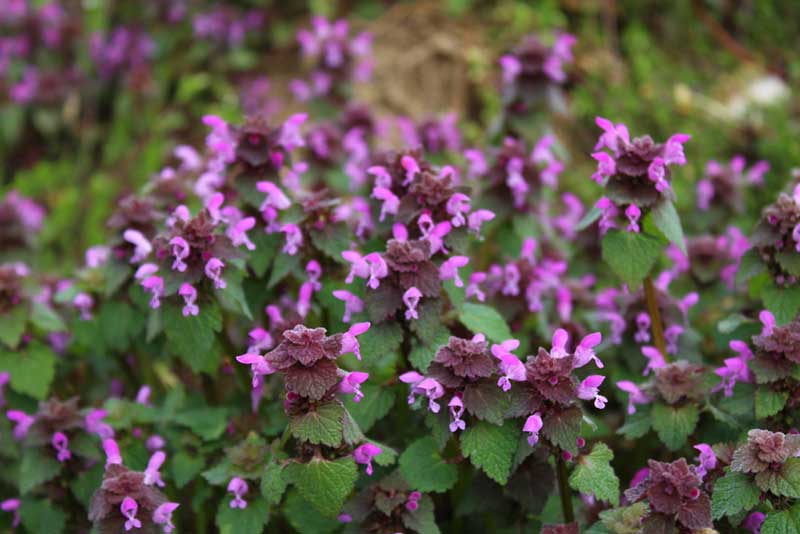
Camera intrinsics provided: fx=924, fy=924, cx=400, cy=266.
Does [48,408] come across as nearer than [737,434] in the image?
No

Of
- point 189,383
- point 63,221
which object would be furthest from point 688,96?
point 63,221

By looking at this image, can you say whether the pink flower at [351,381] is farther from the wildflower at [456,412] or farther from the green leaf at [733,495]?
the green leaf at [733,495]

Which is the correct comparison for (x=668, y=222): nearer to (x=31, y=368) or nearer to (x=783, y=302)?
(x=783, y=302)

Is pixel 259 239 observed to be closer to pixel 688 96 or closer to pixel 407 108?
pixel 407 108

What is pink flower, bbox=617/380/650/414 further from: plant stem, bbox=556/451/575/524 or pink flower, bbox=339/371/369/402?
pink flower, bbox=339/371/369/402

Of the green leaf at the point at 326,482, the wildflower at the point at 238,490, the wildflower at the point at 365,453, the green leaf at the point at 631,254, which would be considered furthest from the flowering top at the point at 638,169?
the wildflower at the point at 238,490

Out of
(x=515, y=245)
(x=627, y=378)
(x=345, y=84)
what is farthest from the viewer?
(x=345, y=84)
